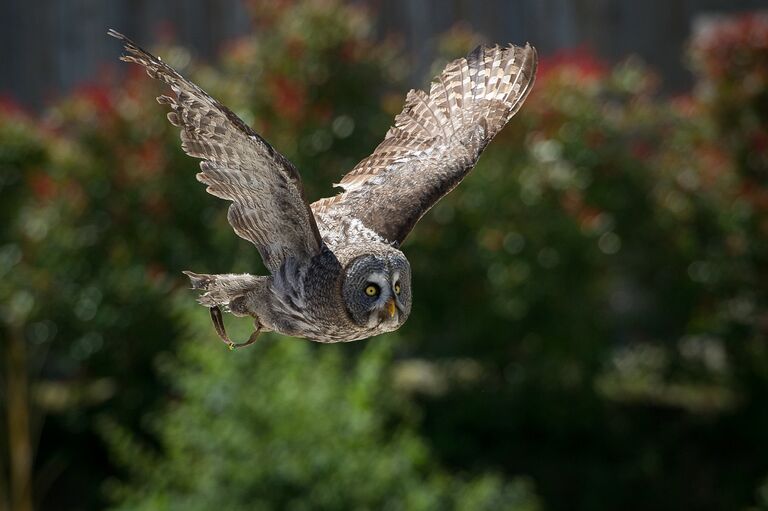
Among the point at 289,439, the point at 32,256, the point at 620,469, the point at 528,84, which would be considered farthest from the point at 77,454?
the point at 528,84

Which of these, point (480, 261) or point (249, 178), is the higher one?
point (249, 178)

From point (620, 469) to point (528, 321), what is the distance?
1.17m

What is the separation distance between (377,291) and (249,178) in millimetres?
431

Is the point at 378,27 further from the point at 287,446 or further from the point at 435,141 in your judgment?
the point at 435,141

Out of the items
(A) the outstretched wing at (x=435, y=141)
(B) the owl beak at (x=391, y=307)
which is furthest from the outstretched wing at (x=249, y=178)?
(A) the outstretched wing at (x=435, y=141)

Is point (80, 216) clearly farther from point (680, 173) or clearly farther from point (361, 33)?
point (680, 173)

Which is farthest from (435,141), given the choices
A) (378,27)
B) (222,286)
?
(378,27)

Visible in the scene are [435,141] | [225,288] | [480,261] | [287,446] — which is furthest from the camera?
[480,261]

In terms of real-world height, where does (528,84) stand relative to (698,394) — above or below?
above

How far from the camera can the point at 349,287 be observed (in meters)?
3.02

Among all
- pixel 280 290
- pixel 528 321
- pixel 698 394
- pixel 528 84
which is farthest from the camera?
pixel 698 394

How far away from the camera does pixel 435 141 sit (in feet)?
13.7

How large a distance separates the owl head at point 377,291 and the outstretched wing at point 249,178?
0.18 meters

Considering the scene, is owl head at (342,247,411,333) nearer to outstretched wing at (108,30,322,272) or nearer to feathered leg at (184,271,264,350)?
outstretched wing at (108,30,322,272)
